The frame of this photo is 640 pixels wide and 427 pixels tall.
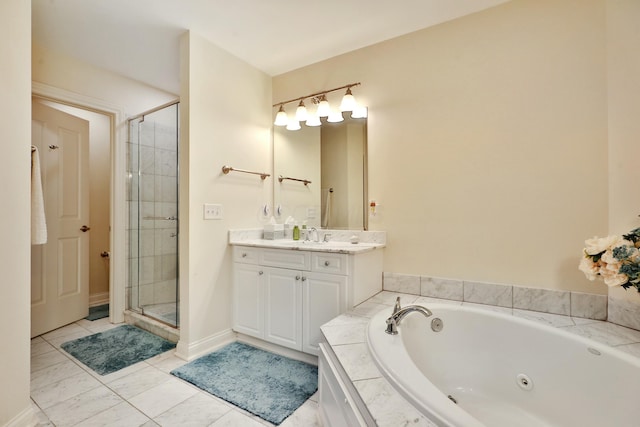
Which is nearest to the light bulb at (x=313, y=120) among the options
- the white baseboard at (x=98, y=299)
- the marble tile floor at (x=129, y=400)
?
the marble tile floor at (x=129, y=400)

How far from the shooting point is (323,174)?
2.67 metres

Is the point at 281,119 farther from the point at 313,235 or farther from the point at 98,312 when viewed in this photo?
the point at 98,312

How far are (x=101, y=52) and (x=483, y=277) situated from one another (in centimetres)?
342

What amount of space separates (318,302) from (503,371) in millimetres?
1065

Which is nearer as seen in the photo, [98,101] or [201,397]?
[201,397]

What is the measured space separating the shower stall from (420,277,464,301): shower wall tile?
2193 mm

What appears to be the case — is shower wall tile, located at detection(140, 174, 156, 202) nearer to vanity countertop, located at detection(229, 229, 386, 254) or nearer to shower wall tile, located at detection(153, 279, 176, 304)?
Result: shower wall tile, located at detection(153, 279, 176, 304)

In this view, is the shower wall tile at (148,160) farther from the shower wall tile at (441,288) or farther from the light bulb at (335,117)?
the shower wall tile at (441,288)

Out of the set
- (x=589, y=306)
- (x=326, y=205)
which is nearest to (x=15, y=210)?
(x=326, y=205)

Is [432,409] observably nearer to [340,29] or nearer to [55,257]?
[340,29]

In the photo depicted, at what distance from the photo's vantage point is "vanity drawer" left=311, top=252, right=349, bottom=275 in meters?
1.90

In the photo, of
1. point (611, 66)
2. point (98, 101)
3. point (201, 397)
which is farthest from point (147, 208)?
point (611, 66)

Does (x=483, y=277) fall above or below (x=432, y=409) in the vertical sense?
above

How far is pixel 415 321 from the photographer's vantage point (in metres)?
1.62
